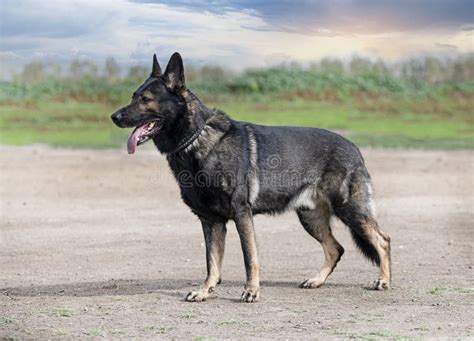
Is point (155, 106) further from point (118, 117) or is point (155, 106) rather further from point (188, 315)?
point (188, 315)

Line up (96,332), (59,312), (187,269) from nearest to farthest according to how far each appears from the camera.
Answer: (96,332), (59,312), (187,269)

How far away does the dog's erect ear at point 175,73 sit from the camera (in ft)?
32.9

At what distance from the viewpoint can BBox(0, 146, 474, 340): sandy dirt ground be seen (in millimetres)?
9055

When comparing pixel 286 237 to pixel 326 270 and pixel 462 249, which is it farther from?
pixel 326 270

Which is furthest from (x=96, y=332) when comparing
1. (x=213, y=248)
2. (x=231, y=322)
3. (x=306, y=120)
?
(x=306, y=120)

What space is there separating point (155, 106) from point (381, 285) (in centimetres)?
289

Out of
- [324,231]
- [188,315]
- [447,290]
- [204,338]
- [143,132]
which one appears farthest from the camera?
[324,231]

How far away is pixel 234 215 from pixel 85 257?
3.57 m

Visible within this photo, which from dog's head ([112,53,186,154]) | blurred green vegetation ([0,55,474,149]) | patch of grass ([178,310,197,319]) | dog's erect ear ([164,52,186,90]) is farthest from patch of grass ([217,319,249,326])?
blurred green vegetation ([0,55,474,149])

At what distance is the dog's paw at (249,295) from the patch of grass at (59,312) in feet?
5.26

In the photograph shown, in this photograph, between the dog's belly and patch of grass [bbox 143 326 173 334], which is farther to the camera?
the dog's belly

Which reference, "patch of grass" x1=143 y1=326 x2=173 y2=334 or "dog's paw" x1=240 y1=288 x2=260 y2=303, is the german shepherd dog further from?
"patch of grass" x1=143 y1=326 x2=173 y2=334

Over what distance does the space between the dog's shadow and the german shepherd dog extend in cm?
51

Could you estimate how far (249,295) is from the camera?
10.0 m
